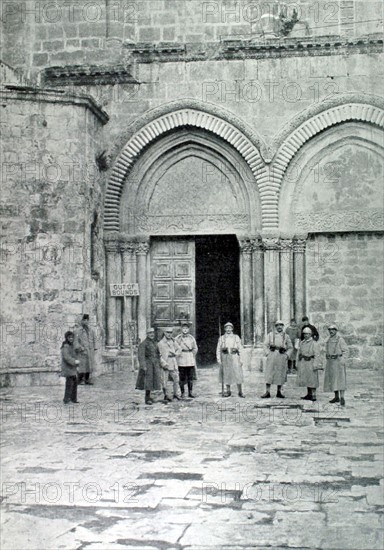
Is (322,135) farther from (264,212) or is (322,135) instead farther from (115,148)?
(115,148)

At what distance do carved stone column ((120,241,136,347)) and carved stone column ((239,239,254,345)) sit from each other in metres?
2.21

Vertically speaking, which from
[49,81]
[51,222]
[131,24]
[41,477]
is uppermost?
[131,24]

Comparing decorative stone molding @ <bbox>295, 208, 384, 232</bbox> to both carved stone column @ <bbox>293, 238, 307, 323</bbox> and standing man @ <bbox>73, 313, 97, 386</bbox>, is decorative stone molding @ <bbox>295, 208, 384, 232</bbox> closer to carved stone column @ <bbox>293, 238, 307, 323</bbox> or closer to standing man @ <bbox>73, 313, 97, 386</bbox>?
carved stone column @ <bbox>293, 238, 307, 323</bbox>

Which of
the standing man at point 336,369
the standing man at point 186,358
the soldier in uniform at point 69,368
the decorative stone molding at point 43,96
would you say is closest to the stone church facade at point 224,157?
the decorative stone molding at point 43,96

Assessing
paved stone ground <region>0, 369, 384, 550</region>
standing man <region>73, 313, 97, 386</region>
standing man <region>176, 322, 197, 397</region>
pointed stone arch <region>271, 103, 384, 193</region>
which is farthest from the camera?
pointed stone arch <region>271, 103, 384, 193</region>

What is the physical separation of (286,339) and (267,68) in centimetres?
597

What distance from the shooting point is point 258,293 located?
→ 48.9 ft

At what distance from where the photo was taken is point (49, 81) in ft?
50.0

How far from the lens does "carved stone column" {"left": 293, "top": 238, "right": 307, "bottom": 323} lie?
14828mm

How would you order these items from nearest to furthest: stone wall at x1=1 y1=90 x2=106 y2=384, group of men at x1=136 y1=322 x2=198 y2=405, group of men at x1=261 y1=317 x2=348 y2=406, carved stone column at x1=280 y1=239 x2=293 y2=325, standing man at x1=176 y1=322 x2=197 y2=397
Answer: group of men at x1=261 y1=317 x2=348 y2=406, group of men at x1=136 y1=322 x2=198 y2=405, standing man at x1=176 y1=322 x2=197 y2=397, stone wall at x1=1 y1=90 x2=106 y2=384, carved stone column at x1=280 y1=239 x2=293 y2=325

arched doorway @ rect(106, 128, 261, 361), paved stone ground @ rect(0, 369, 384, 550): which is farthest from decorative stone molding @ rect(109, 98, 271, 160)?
paved stone ground @ rect(0, 369, 384, 550)

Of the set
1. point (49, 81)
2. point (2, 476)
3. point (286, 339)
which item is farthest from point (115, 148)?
point (2, 476)

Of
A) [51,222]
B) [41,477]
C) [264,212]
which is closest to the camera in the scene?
[41,477]

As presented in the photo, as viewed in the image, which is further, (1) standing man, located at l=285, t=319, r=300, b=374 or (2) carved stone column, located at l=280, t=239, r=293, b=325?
(2) carved stone column, located at l=280, t=239, r=293, b=325
